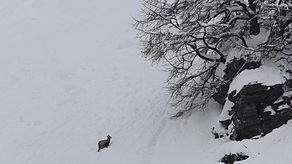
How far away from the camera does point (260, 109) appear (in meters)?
12.0

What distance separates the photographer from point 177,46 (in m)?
13.7

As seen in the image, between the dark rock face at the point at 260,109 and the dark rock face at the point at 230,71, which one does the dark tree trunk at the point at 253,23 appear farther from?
the dark rock face at the point at 260,109

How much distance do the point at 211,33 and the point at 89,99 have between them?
25.9 feet

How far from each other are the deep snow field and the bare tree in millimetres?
1130

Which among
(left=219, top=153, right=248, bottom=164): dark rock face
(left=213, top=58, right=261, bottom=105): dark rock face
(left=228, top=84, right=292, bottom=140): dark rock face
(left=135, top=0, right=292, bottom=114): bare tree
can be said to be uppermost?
(left=135, top=0, right=292, bottom=114): bare tree

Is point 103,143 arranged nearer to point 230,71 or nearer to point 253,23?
point 230,71

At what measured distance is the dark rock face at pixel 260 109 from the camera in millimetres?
11719

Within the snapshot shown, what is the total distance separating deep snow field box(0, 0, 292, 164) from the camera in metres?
13.8

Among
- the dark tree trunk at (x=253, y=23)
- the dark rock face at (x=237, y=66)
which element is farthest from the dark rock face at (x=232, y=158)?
the dark tree trunk at (x=253, y=23)

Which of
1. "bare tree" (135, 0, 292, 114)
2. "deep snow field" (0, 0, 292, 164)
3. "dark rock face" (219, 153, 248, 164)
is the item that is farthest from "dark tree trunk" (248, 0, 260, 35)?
"dark rock face" (219, 153, 248, 164)

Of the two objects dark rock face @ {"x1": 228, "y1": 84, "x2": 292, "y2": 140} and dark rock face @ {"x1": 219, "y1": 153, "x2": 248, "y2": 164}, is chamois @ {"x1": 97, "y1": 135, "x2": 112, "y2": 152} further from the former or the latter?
dark rock face @ {"x1": 228, "y1": 84, "x2": 292, "y2": 140}

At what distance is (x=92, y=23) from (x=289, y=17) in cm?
1644

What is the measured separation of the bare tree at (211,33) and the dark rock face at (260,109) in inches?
49.8

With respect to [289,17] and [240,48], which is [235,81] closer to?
[240,48]
